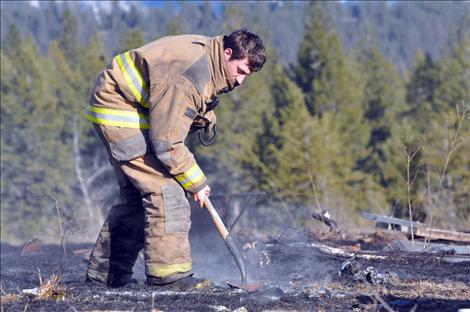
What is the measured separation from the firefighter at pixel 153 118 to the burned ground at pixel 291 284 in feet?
1.09

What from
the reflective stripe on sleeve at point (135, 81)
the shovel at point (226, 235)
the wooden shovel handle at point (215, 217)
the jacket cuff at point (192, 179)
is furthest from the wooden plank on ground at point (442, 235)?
the reflective stripe on sleeve at point (135, 81)

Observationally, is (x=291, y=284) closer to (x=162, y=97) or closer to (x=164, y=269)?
(x=164, y=269)

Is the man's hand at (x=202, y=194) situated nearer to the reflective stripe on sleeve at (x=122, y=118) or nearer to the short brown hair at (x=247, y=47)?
the reflective stripe on sleeve at (x=122, y=118)

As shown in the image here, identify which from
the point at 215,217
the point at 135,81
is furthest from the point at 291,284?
the point at 135,81

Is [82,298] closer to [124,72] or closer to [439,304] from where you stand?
[124,72]

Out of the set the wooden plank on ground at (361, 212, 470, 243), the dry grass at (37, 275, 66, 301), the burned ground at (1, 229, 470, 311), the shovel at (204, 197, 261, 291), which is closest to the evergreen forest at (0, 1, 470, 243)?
the wooden plank on ground at (361, 212, 470, 243)

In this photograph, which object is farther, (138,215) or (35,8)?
(35,8)

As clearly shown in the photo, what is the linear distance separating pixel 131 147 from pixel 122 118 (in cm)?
20

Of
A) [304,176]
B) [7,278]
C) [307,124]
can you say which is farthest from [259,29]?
[7,278]

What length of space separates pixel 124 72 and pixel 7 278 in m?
2.42

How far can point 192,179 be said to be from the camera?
4.64 metres

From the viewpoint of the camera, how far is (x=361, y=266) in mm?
5215

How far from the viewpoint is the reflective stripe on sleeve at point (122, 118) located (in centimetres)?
471

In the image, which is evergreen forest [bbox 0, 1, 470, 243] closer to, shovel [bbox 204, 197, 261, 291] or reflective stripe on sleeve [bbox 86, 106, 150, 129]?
shovel [bbox 204, 197, 261, 291]
